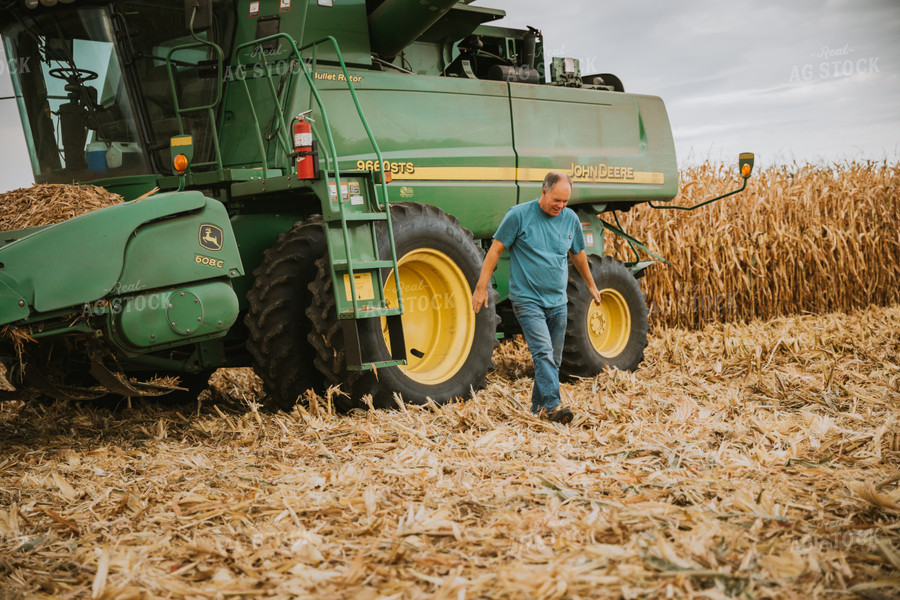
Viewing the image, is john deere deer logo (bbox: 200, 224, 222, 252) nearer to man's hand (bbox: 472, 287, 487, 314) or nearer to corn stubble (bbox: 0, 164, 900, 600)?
corn stubble (bbox: 0, 164, 900, 600)

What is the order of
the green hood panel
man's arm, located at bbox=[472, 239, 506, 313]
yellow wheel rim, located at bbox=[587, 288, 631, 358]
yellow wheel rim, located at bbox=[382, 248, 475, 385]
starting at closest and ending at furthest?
the green hood panel → man's arm, located at bbox=[472, 239, 506, 313] → yellow wheel rim, located at bbox=[382, 248, 475, 385] → yellow wheel rim, located at bbox=[587, 288, 631, 358]

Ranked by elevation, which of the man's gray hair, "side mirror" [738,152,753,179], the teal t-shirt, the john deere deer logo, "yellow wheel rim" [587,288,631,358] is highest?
"side mirror" [738,152,753,179]

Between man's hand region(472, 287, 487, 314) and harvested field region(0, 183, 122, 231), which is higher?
harvested field region(0, 183, 122, 231)

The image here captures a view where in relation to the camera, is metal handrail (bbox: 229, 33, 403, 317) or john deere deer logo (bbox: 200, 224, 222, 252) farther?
metal handrail (bbox: 229, 33, 403, 317)

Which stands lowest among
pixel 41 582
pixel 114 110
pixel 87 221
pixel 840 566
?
pixel 840 566

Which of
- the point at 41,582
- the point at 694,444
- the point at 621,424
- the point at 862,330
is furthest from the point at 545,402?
the point at 862,330

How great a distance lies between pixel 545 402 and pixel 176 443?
2283 mm

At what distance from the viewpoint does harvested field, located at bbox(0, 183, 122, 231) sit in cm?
577

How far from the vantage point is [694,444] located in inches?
191

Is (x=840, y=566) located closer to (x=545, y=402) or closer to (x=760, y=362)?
(x=545, y=402)

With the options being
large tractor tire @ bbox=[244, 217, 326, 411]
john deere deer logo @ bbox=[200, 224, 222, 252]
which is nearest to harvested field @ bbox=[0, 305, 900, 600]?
large tractor tire @ bbox=[244, 217, 326, 411]

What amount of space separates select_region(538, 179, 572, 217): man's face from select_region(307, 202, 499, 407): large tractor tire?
2.68 feet

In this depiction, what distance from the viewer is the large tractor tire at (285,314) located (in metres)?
5.79

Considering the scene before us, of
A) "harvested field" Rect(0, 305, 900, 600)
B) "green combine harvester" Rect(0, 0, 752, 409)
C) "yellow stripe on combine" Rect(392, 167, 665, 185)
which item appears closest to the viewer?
"harvested field" Rect(0, 305, 900, 600)
